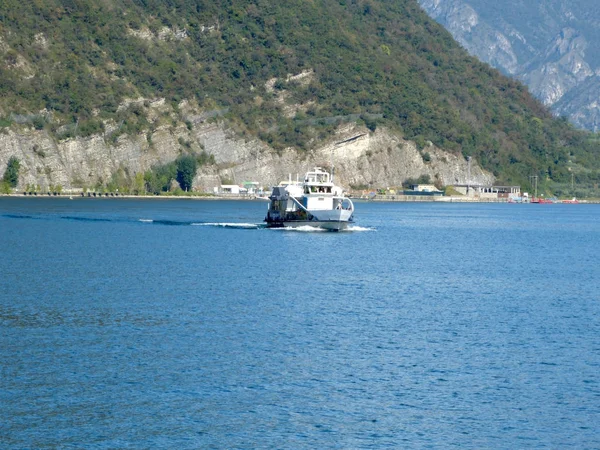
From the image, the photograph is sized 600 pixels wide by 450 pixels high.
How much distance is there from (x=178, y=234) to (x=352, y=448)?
6853cm

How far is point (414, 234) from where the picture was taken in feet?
344

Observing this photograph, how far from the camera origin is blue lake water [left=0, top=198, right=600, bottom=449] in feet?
96.1

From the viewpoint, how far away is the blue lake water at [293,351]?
2930 centimetres

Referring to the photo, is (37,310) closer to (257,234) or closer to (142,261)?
(142,261)

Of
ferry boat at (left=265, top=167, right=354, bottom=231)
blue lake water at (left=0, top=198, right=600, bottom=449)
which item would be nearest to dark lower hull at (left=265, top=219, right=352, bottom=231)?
ferry boat at (left=265, top=167, right=354, bottom=231)

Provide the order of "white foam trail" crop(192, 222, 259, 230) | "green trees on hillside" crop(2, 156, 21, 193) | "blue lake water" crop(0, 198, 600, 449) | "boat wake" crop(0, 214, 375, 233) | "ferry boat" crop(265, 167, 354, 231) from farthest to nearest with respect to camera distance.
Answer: "green trees on hillside" crop(2, 156, 21, 193) < "white foam trail" crop(192, 222, 259, 230) < "boat wake" crop(0, 214, 375, 233) < "ferry boat" crop(265, 167, 354, 231) < "blue lake water" crop(0, 198, 600, 449)

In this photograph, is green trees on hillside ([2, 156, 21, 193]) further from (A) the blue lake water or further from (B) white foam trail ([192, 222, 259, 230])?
(A) the blue lake water

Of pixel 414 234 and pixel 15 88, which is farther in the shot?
pixel 15 88

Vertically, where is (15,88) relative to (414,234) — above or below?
above

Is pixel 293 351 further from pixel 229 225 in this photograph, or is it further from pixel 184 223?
pixel 184 223

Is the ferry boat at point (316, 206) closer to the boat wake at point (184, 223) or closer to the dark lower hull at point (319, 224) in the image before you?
the dark lower hull at point (319, 224)

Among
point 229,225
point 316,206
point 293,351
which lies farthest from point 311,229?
point 293,351

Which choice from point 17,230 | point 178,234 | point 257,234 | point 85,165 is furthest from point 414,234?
point 85,165

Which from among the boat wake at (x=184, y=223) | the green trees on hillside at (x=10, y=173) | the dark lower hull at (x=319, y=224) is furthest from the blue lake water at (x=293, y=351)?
the green trees on hillside at (x=10, y=173)
